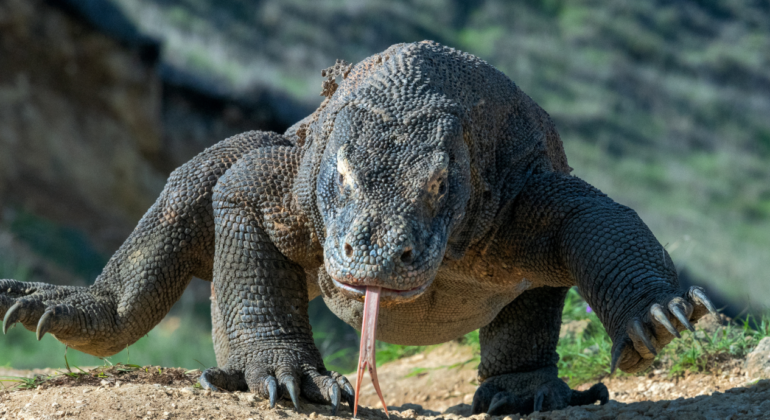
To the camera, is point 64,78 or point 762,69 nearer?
point 64,78

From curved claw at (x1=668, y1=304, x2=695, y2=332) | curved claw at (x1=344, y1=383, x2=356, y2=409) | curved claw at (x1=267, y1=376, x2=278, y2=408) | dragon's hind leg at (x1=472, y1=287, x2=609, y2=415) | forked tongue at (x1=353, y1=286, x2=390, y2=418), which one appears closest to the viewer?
forked tongue at (x1=353, y1=286, x2=390, y2=418)

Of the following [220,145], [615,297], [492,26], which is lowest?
[615,297]

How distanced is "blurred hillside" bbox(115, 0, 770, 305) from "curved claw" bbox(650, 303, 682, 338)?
12811 millimetres

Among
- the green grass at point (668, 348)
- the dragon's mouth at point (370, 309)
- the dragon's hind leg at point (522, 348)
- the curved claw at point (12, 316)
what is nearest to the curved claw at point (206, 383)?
the dragon's mouth at point (370, 309)

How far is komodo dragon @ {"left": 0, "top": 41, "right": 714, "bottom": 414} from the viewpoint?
2760 mm

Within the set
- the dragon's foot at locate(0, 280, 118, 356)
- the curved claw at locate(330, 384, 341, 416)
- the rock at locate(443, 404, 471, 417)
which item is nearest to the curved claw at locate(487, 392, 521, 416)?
the rock at locate(443, 404, 471, 417)

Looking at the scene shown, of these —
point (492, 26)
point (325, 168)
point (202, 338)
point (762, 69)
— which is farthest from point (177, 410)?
point (762, 69)

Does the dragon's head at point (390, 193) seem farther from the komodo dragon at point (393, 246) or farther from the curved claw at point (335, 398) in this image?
the curved claw at point (335, 398)

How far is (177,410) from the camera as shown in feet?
9.35

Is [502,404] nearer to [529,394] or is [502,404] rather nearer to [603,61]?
[529,394]

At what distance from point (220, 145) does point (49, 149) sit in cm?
1077

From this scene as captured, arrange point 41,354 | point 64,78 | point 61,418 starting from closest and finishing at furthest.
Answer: point 61,418 → point 41,354 → point 64,78

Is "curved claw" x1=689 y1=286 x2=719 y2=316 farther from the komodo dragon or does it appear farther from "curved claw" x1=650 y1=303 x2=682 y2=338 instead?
"curved claw" x1=650 y1=303 x2=682 y2=338

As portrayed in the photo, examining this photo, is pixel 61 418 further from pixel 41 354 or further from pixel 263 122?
pixel 263 122
